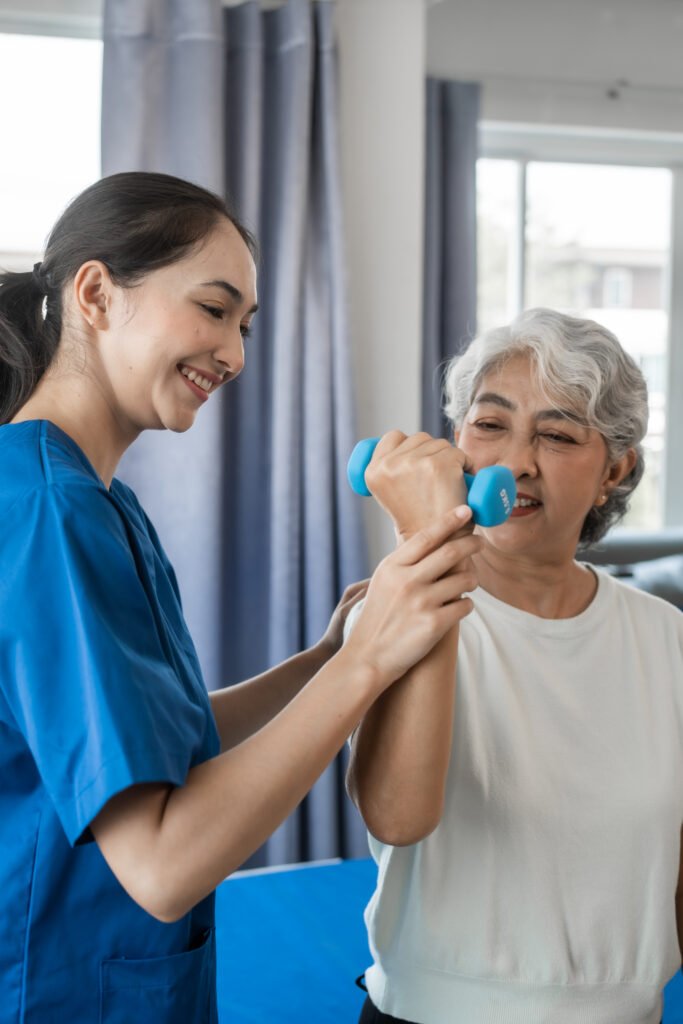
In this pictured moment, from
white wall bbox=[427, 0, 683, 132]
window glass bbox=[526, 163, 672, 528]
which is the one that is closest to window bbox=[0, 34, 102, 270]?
white wall bbox=[427, 0, 683, 132]

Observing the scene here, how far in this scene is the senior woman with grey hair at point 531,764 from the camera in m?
1.13

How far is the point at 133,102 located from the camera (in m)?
2.86

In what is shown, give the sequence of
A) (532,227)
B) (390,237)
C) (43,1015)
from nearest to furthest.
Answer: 1. (43,1015)
2. (390,237)
3. (532,227)

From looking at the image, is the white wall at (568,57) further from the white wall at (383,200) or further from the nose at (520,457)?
the nose at (520,457)

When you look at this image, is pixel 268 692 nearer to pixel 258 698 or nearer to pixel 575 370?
pixel 258 698

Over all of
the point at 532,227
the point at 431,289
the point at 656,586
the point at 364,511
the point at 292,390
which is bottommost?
the point at 656,586

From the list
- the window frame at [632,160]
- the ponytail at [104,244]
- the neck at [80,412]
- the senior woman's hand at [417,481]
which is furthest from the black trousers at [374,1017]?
the window frame at [632,160]

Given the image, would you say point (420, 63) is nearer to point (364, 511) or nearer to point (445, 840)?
point (364, 511)

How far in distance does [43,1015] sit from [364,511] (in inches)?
89.0

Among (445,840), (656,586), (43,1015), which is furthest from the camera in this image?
(656,586)

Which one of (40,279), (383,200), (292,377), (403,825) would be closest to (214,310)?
(40,279)

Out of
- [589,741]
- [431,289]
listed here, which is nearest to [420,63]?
[431,289]

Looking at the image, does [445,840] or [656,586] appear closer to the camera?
[445,840]

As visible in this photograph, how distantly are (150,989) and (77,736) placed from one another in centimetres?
34
